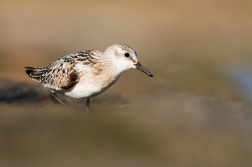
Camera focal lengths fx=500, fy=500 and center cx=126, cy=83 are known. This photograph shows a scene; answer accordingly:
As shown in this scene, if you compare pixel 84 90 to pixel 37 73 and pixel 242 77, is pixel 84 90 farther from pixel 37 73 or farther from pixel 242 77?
pixel 242 77

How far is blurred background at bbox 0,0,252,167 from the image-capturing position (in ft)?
19.4

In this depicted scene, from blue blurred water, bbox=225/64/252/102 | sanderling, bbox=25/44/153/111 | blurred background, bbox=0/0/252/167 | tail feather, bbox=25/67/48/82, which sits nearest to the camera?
blurred background, bbox=0/0/252/167

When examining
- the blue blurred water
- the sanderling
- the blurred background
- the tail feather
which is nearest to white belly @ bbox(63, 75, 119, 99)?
the sanderling

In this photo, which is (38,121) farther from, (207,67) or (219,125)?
(207,67)

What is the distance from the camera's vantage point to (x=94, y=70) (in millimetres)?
7543

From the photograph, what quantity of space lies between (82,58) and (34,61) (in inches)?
215

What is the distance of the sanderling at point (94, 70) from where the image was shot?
7461 millimetres

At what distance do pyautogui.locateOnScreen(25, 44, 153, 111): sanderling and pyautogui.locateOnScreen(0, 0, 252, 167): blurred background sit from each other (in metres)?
0.36

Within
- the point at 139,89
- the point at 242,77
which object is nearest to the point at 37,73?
the point at 139,89

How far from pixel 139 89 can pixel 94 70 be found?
3374mm

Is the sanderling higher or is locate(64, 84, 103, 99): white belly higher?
the sanderling

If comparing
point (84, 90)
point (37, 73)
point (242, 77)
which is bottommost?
point (37, 73)

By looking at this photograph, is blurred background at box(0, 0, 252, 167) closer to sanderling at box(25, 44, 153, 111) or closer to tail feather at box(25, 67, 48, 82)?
sanderling at box(25, 44, 153, 111)

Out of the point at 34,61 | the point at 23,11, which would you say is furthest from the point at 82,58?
the point at 23,11
